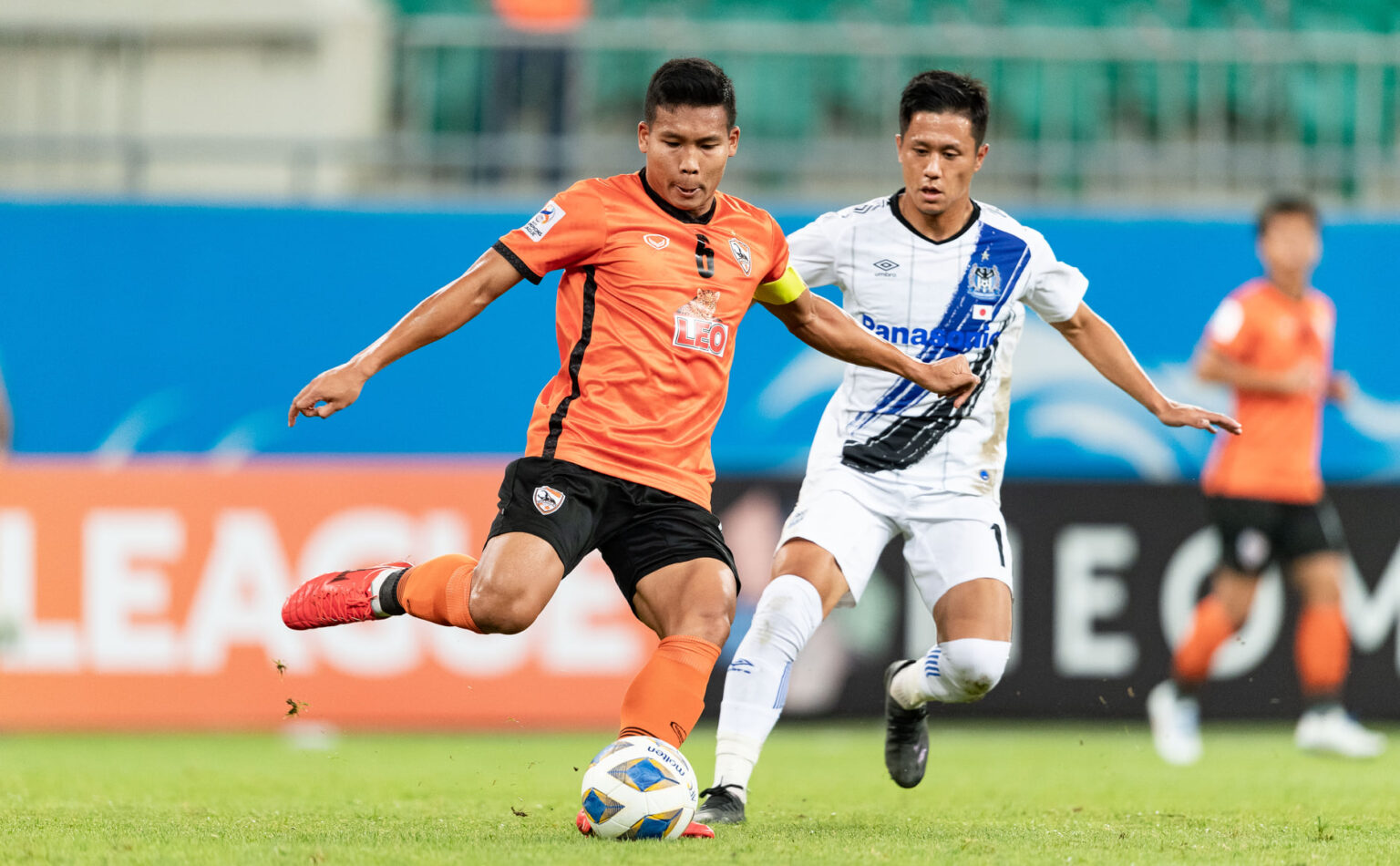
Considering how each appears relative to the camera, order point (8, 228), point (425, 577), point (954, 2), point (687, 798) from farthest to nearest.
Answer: point (954, 2) → point (8, 228) → point (425, 577) → point (687, 798)

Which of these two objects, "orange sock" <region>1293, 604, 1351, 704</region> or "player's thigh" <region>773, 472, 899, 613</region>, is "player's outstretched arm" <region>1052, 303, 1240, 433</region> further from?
"orange sock" <region>1293, 604, 1351, 704</region>

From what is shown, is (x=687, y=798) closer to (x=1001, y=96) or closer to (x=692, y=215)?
(x=692, y=215)

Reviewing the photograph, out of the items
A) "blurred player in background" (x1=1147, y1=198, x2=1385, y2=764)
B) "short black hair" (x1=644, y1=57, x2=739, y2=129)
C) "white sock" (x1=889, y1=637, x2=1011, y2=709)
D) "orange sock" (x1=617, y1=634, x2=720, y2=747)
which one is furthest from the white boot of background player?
"short black hair" (x1=644, y1=57, x2=739, y2=129)

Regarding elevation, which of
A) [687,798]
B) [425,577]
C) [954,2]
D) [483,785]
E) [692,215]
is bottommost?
[483,785]

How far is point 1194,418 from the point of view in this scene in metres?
5.53

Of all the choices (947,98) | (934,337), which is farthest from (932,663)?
(947,98)

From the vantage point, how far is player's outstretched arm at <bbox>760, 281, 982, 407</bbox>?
532 centimetres

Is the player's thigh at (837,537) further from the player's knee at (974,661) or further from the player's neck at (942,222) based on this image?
the player's neck at (942,222)

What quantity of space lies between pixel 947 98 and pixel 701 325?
1.17 metres

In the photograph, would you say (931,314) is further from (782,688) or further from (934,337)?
(782,688)

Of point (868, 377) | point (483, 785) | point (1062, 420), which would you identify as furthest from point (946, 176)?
point (1062, 420)

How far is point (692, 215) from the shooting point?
509cm

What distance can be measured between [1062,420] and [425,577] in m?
7.90

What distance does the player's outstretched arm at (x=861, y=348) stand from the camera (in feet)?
17.4
